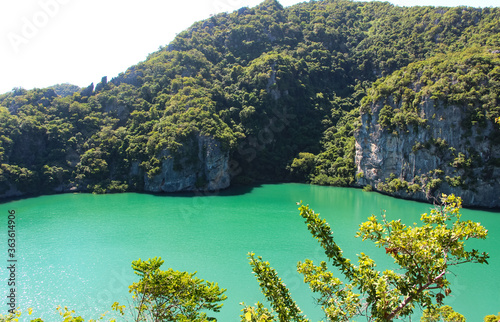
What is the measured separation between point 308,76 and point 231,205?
3734 cm

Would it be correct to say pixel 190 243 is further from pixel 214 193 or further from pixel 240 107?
pixel 240 107

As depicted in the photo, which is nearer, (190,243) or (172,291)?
(172,291)

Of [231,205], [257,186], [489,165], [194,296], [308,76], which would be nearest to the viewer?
[194,296]

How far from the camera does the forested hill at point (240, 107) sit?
1603 inches

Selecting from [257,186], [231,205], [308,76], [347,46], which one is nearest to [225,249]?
[231,205]

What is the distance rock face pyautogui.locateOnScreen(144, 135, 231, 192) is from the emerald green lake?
126 inches

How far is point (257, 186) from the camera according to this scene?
44.7 m

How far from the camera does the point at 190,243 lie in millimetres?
22062

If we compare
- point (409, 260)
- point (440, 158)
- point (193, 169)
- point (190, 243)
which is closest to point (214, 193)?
point (193, 169)

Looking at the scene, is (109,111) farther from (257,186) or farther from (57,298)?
(57,298)

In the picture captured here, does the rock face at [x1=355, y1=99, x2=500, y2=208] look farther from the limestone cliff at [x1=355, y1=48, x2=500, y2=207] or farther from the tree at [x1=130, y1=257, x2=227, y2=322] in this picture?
the tree at [x1=130, y1=257, x2=227, y2=322]

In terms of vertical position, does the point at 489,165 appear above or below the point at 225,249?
above

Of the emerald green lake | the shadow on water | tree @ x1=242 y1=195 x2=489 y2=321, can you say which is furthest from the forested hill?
tree @ x1=242 y1=195 x2=489 y2=321

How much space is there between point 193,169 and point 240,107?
15907mm
